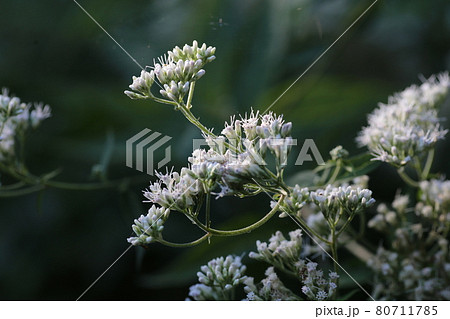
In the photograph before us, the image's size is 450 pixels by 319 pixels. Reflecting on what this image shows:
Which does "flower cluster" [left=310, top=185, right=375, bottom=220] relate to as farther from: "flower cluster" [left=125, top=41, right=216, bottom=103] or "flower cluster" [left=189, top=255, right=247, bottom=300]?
"flower cluster" [left=125, top=41, right=216, bottom=103]

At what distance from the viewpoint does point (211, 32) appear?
1781mm

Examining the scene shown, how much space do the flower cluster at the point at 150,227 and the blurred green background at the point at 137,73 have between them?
410 mm

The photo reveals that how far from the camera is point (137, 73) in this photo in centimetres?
164

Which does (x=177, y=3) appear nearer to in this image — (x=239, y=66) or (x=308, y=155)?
(x=239, y=66)

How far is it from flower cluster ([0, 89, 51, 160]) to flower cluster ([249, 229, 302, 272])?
77cm

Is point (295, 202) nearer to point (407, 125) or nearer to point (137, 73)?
point (407, 125)

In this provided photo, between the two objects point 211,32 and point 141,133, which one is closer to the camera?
point 211,32

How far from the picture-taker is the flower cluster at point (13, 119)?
4.94 ft

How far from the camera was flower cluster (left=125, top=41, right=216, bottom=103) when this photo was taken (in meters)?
1.24

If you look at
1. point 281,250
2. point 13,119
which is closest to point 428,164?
point 281,250

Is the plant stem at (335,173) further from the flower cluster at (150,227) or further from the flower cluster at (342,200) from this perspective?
the flower cluster at (150,227)

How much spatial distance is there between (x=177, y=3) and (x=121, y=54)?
0.35 metres

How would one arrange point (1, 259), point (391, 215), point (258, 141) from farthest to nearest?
point (1, 259), point (391, 215), point (258, 141)

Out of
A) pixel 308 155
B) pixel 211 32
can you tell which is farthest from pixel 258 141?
pixel 211 32
